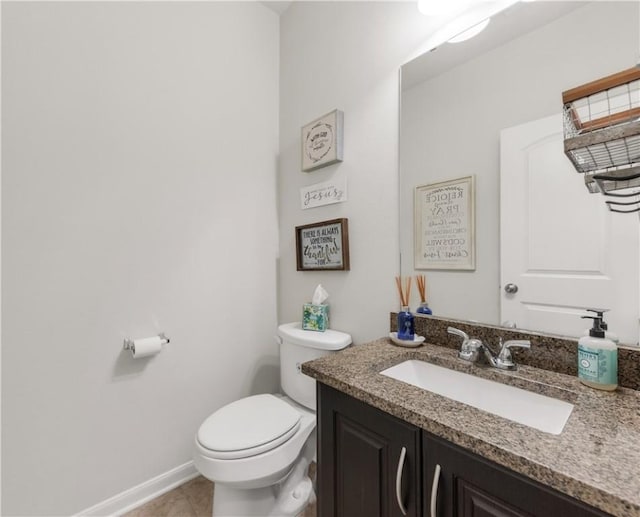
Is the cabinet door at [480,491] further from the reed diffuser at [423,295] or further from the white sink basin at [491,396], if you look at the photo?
the reed diffuser at [423,295]

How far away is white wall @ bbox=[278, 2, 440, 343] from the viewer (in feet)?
4.41

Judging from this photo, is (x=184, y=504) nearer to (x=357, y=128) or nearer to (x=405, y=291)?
(x=405, y=291)

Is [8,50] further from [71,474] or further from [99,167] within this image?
[71,474]

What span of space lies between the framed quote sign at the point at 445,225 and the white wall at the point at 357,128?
115 millimetres

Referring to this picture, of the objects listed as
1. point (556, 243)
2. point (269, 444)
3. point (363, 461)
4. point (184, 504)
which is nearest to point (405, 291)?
point (556, 243)

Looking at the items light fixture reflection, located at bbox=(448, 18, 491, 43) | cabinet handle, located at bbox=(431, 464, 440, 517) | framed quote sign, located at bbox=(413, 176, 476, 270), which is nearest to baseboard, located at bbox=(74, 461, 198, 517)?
cabinet handle, located at bbox=(431, 464, 440, 517)

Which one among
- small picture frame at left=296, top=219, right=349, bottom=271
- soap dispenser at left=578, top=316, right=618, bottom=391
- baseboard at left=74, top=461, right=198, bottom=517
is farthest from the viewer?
small picture frame at left=296, top=219, right=349, bottom=271

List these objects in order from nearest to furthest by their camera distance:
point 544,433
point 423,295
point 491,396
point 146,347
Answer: point 544,433
point 491,396
point 423,295
point 146,347

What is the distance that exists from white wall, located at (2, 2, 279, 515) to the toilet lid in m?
0.42

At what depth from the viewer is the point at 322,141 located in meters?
1.61

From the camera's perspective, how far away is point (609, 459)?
0.52 metres

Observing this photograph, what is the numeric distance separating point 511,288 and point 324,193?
3.17 ft

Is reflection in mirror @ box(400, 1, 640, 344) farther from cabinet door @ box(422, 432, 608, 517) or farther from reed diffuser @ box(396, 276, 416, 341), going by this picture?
cabinet door @ box(422, 432, 608, 517)

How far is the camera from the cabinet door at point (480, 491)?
1.70ft
